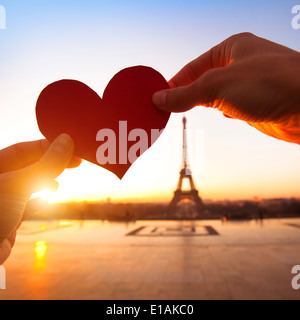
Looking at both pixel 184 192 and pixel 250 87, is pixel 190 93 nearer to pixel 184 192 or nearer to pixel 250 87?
pixel 250 87

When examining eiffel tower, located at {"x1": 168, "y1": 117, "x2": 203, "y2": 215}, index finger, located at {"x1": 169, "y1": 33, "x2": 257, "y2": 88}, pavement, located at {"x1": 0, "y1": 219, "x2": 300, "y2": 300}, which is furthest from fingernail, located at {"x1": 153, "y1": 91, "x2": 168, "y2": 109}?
eiffel tower, located at {"x1": 168, "y1": 117, "x2": 203, "y2": 215}

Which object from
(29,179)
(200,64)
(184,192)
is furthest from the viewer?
(184,192)

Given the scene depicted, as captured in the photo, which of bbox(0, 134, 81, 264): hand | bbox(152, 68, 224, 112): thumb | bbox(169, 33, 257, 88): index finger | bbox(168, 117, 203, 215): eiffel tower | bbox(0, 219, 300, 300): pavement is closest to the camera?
bbox(0, 134, 81, 264): hand

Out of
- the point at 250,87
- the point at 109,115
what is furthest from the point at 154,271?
the point at 250,87

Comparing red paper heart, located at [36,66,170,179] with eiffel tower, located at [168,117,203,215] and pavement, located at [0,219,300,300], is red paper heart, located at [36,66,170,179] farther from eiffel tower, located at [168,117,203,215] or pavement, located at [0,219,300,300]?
eiffel tower, located at [168,117,203,215]

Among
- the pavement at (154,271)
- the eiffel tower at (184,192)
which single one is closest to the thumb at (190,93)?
the pavement at (154,271)

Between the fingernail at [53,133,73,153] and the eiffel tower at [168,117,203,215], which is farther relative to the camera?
the eiffel tower at [168,117,203,215]

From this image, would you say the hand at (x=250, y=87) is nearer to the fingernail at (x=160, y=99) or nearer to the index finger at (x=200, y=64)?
the fingernail at (x=160, y=99)
